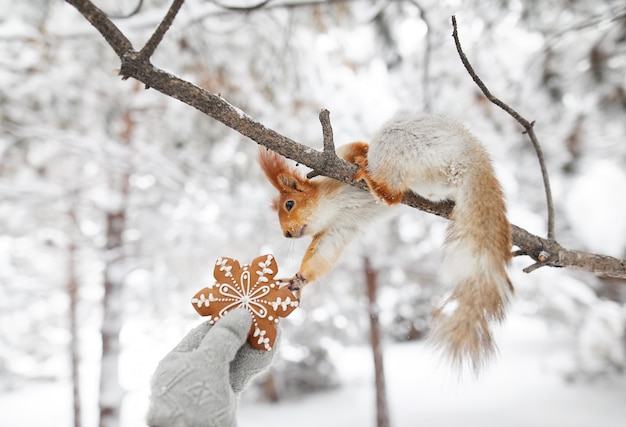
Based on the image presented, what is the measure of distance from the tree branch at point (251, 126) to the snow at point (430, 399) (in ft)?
Result: 4.20

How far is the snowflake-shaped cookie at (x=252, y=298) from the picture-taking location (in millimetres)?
530

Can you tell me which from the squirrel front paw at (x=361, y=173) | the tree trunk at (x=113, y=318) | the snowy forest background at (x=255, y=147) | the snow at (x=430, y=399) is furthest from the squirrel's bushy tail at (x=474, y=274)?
the tree trunk at (x=113, y=318)

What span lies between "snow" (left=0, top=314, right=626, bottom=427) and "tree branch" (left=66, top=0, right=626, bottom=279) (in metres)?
1.28

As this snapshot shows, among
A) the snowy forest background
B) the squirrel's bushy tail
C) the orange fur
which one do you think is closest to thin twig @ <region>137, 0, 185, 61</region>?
the orange fur

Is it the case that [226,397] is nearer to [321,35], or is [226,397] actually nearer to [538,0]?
[538,0]

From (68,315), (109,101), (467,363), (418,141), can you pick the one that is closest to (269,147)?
(418,141)

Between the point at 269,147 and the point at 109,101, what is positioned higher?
the point at 109,101

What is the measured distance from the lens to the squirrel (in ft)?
1.63

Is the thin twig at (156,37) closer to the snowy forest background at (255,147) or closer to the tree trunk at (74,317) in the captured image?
the snowy forest background at (255,147)

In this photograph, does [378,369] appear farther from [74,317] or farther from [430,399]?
[74,317]

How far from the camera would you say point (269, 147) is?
1.75 ft

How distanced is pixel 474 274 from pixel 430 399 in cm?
231

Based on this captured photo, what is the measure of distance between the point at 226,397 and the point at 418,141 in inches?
14.8

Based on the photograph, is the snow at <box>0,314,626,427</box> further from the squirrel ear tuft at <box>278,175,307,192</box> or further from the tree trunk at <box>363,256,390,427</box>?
the squirrel ear tuft at <box>278,175,307,192</box>
